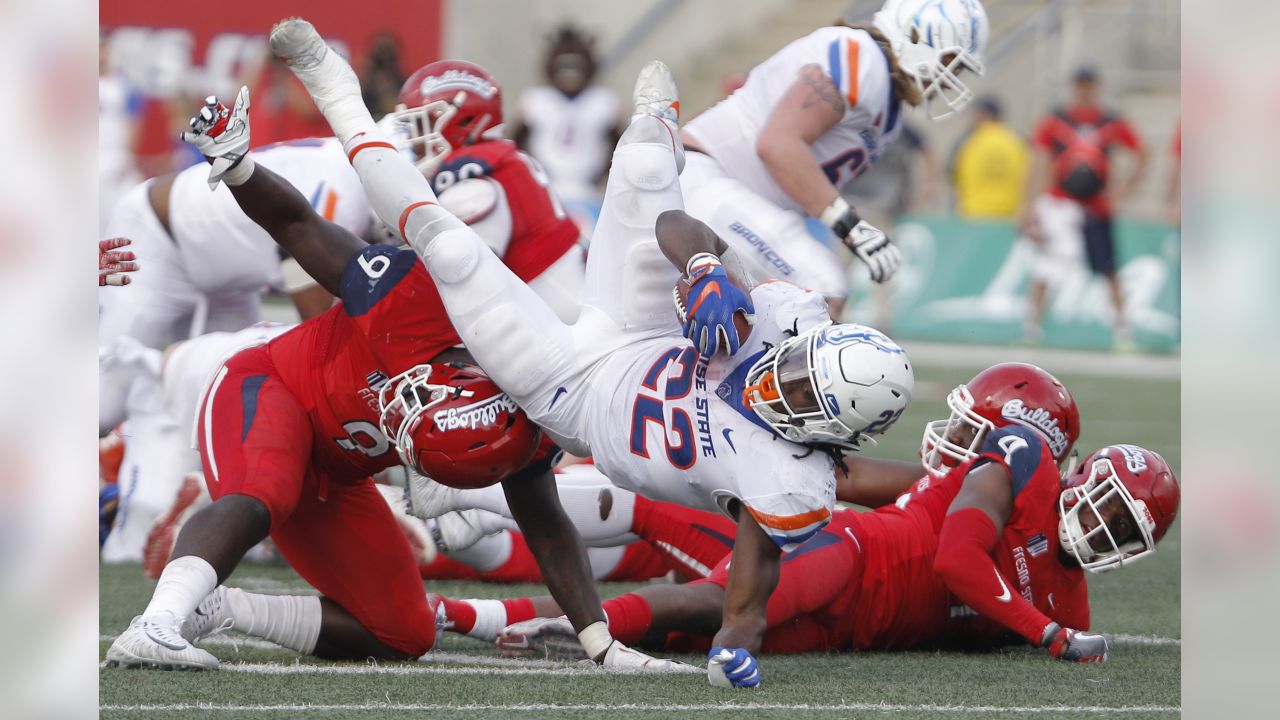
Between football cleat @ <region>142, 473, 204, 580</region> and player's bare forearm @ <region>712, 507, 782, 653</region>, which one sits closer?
player's bare forearm @ <region>712, 507, 782, 653</region>

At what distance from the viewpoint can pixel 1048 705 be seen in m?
3.13

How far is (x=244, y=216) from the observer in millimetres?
5609

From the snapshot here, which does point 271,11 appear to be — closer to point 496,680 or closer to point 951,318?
point 951,318

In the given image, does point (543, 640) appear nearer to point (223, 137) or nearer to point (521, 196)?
point (223, 137)

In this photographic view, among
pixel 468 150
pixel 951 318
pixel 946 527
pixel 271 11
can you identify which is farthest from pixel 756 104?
pixel 271 11

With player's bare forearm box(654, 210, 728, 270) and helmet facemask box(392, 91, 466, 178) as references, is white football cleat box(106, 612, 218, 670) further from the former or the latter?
helmet facemask box(392, 91, 466, 178)

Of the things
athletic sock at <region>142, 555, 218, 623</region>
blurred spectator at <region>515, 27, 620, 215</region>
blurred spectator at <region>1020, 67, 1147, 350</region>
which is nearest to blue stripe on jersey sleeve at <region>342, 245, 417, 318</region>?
athletic sock at <region>142, 555, 218, 623</region>

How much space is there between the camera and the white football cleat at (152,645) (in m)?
3.12

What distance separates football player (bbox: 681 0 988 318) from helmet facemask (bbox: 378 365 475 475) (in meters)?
1.66

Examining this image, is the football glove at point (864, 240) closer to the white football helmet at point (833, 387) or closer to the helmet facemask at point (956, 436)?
the helmet facemask at point (956, 436)

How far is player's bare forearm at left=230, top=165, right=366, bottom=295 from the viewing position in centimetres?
348

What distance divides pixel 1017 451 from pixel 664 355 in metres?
0.99

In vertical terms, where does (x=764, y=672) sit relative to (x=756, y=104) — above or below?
below

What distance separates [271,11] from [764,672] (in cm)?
1364
